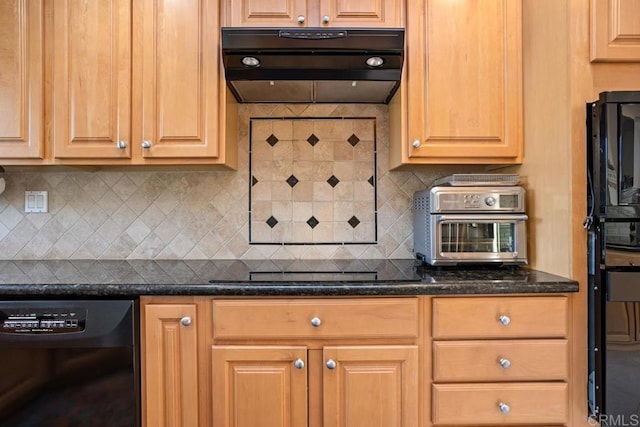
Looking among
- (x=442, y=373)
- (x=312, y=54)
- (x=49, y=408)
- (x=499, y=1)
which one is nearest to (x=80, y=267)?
(x=49, y=408)

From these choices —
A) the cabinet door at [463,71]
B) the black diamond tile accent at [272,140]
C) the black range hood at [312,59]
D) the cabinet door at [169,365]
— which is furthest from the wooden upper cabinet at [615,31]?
the cabinet door at [169,365]

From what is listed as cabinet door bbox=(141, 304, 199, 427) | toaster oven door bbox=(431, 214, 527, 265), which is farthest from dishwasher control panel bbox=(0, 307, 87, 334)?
toaster oven door bbox=(431, 214, 527, 265)

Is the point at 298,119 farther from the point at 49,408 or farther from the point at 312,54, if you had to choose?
the point at 49,408

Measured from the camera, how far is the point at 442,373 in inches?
49.0

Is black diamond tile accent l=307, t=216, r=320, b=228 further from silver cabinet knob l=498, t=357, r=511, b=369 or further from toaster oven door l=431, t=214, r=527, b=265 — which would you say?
silver cabinet knob l=498, t=357, r=511, b=369

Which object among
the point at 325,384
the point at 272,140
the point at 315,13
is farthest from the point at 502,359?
the point at 315,13

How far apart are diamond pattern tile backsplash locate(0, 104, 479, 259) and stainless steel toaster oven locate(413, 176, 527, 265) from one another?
1.24ft

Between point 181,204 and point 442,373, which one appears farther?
point 181,204

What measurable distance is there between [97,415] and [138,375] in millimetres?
192

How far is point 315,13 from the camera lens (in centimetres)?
152

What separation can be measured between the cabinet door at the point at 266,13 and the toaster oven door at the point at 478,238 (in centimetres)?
103

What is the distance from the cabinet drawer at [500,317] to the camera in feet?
4.06

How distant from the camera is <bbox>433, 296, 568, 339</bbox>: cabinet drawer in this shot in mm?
1238

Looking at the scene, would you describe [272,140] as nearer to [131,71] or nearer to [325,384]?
[131,71]
